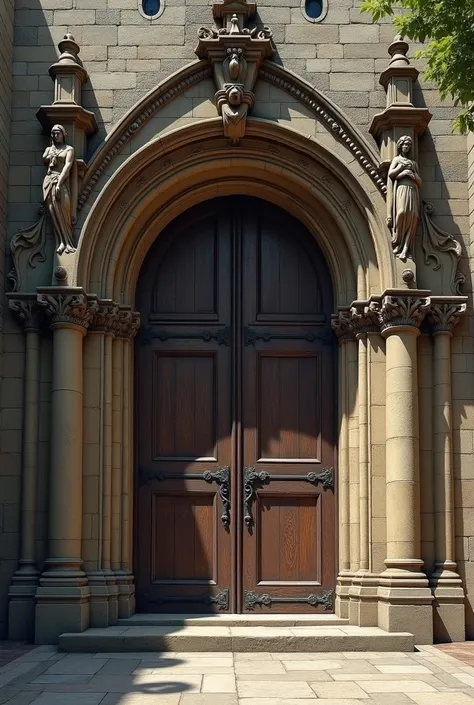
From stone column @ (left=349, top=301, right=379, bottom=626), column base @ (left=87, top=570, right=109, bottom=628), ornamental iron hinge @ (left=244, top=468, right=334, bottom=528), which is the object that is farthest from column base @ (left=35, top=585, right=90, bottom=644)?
stone column @ (left=349, top=301, right=379, bottom=626)

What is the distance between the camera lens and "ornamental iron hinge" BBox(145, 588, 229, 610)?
38.3ft

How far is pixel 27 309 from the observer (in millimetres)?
11305

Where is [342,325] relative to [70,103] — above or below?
below

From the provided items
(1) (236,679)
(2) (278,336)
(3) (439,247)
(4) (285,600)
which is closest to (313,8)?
(3) (439,247)

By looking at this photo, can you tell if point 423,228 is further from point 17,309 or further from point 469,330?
point 17,309

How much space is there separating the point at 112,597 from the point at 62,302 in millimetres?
2979

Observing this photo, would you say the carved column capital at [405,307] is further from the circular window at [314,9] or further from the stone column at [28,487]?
the stone column at [28,487]

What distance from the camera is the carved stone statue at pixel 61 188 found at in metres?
11.3

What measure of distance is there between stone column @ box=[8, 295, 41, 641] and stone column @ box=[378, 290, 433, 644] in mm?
3460

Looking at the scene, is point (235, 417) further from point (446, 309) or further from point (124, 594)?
point (446, 309)

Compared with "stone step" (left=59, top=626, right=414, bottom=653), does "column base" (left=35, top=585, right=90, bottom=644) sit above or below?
above

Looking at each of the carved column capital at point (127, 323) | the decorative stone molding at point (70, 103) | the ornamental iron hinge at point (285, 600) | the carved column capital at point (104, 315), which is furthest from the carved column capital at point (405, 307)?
the decorative stone molding at point (70, 103)

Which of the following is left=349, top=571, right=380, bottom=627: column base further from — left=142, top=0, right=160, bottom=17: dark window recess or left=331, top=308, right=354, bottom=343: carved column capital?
left=142, top=0, right=160, bottom=17: dark window recess

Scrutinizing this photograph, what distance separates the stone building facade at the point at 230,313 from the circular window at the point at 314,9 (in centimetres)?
4
